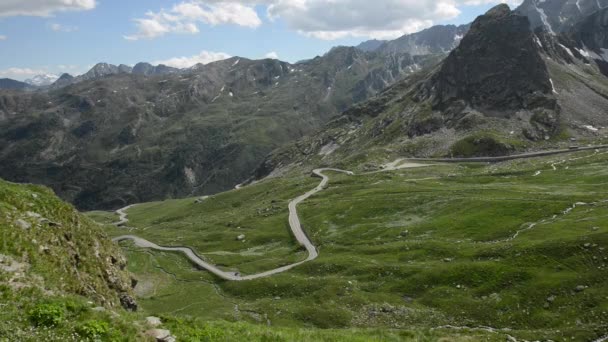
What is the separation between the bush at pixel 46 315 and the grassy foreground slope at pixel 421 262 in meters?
17.5

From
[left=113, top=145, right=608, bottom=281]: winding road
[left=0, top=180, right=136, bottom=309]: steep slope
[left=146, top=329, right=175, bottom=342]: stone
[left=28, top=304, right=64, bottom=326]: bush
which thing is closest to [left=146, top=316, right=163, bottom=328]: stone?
[left=146, top=329, right=175, bottom=342]: stone

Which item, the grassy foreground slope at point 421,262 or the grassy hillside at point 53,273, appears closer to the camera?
the grassy hillside at point 53,273

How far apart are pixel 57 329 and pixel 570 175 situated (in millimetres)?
146513

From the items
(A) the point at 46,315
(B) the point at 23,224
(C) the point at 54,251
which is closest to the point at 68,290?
(C) the point at 54,251

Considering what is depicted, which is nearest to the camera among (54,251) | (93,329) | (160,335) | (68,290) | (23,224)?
(93,329)

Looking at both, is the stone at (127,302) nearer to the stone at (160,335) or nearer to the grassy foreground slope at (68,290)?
the grassy foreground slope at (68,290)

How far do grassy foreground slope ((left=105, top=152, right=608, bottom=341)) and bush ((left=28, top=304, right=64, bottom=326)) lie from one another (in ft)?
57.3

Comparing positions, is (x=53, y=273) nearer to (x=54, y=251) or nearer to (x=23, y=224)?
(x=54, y=251)

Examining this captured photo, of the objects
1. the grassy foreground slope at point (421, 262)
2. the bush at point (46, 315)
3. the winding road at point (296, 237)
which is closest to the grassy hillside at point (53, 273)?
the bush at point (46, 315)

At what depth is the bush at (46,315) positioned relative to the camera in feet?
65.4

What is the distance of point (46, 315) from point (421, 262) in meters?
61.8

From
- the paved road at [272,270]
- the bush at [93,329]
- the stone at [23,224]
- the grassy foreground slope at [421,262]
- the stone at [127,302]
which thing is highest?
the stone at [23,224]

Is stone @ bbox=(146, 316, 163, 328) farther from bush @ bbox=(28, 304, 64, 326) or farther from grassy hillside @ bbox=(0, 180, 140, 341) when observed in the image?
bush @ bbox=(28, 304, 64, 326)

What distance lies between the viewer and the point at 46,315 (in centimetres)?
2022
